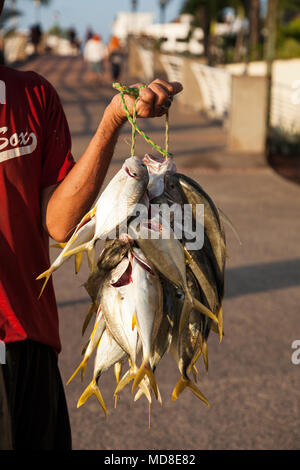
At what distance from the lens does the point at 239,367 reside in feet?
17.1

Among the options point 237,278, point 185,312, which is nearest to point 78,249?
point 185,312

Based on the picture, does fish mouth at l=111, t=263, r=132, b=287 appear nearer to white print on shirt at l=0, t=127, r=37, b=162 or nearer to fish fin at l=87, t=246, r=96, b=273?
fish fin at l=87, t=246, r=96, b=273

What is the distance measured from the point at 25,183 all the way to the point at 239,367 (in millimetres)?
3294

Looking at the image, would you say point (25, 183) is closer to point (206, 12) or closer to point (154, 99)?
point (154, 99)

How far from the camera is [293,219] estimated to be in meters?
9.61

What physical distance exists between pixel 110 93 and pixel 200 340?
23.5 meters

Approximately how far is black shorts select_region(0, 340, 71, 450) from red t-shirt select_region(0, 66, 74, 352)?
0.19 ft

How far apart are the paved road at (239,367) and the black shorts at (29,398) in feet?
0.91

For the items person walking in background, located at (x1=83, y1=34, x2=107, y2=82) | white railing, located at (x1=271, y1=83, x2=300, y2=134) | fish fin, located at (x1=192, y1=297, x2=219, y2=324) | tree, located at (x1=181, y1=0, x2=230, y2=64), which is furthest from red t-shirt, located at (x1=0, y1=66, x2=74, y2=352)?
tree, located at (x1=181, y1=0, x2=230, y2=64)

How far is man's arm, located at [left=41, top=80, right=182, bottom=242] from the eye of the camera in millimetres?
2131

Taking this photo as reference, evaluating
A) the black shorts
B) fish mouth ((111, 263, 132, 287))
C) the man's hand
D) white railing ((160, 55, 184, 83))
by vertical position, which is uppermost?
the man's hand

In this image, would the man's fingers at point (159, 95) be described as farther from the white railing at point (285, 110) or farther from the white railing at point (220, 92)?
the white railing at point (285, 110)

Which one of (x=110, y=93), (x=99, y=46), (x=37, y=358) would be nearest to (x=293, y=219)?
(x=37, y=358)

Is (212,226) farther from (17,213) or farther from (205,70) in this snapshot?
(205,70)
